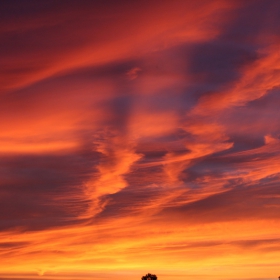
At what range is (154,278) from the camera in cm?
10794

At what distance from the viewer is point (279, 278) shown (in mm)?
102188

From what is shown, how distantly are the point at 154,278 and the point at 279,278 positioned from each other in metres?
25.7
